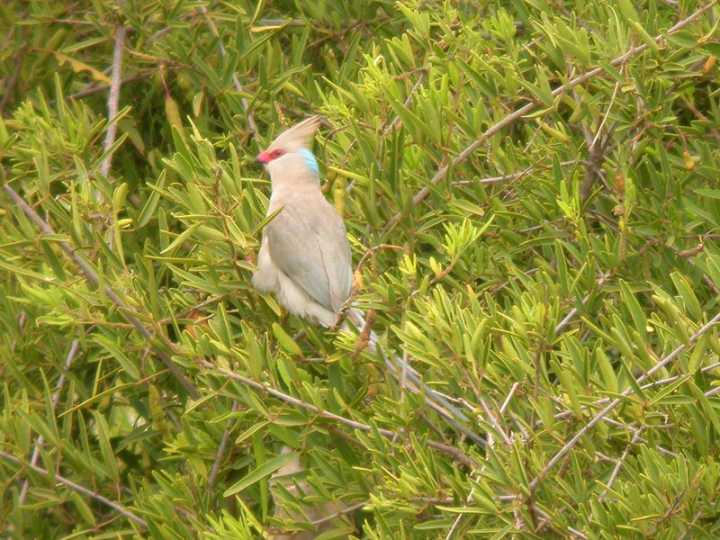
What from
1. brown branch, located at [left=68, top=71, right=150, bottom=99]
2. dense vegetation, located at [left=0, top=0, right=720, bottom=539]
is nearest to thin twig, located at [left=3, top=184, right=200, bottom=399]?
dense vegetation, located at [left=0, top=0, right=720, bottom=539]

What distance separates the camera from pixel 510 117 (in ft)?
14.9

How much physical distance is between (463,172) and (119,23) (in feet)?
4.99

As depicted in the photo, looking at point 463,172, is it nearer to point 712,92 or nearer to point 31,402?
point 712,92

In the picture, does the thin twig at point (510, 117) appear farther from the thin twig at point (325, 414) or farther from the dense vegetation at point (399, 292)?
the thin twig at point (325, 414)

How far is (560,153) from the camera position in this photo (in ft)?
15.4

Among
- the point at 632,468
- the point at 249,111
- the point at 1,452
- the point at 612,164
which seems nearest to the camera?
the point at 632,468

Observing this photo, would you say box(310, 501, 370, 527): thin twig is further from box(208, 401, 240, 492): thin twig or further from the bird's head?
the bird's head

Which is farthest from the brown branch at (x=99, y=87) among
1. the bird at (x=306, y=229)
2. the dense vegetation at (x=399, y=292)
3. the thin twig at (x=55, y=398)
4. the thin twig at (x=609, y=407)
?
the thin twig at (x=609, y=407)

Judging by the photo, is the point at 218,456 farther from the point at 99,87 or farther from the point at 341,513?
the point at 99,87

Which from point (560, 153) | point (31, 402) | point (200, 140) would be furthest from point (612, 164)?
point (31, 402)

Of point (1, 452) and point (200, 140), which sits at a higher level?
point (200, 140)

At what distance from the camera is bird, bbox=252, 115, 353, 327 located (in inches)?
193

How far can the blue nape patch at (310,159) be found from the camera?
5.03 m

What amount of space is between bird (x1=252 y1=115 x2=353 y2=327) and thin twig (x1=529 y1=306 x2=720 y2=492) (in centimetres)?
135
